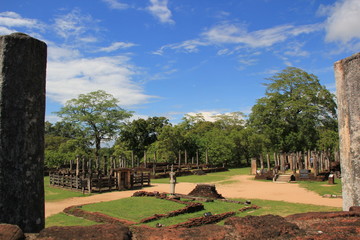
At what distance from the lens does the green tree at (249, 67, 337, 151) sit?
3828 centimetres

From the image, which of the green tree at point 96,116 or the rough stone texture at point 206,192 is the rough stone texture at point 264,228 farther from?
the green tree at point 96,116

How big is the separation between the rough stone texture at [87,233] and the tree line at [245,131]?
121 feet

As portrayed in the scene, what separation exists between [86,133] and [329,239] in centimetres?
4216

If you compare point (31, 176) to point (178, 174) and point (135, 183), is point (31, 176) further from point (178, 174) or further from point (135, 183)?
point (178, 174)

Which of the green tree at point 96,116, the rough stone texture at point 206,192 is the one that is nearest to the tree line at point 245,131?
the green tree at point 96,116

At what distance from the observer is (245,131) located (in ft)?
146

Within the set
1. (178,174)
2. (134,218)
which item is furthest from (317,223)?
(178,174)

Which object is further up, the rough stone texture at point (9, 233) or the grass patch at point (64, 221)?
the rough stone texture at point (9, 233)

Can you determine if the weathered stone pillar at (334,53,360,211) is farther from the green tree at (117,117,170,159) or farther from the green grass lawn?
the green tree at (117,117,170,159)

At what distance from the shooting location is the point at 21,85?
2.51m

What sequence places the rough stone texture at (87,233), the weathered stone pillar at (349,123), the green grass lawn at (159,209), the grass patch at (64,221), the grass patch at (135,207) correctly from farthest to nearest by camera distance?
1. the grass patch at (135,207)
2. the green grass lawn at (159,209)
3. the grass patch at (64,221)
4. the weathered stone pillar at (349,123)
5. the rough stone texture at (87,233)

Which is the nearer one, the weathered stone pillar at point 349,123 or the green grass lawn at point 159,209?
the weathered stone pillar at point 349,123

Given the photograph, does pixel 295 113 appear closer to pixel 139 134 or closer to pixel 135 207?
pixel 139 134

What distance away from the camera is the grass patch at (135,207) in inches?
424
